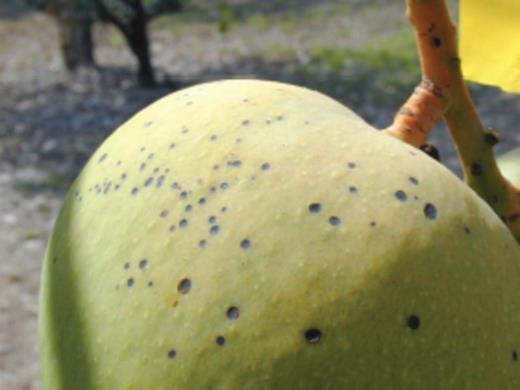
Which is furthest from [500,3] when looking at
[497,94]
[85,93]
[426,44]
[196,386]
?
[85,93]

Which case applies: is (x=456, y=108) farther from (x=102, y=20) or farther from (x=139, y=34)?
(x=139, y=34)

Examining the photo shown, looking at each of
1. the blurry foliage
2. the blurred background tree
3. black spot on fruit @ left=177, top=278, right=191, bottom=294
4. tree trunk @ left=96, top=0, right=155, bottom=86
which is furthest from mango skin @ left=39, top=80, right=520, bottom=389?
tree trunk @ left=96, top=0, right=155, bottom=86

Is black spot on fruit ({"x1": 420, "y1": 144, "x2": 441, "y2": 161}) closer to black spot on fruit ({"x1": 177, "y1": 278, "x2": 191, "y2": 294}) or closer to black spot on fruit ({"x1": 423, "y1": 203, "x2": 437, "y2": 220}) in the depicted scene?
black spot on fruit ({"x1": 423, "y1": 203, "x2": 437, "y2": 220})

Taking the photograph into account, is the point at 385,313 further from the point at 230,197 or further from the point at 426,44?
the point at 426,44

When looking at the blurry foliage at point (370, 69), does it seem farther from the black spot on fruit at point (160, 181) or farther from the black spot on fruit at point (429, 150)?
the black spot on fruit at point (160, 181)

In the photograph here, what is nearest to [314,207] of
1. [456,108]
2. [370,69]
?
[456,108]

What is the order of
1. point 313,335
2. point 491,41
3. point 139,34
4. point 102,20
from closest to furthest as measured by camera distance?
1. point 313,335
2. point 491,41
3. point 102,20
4. point 139,34
